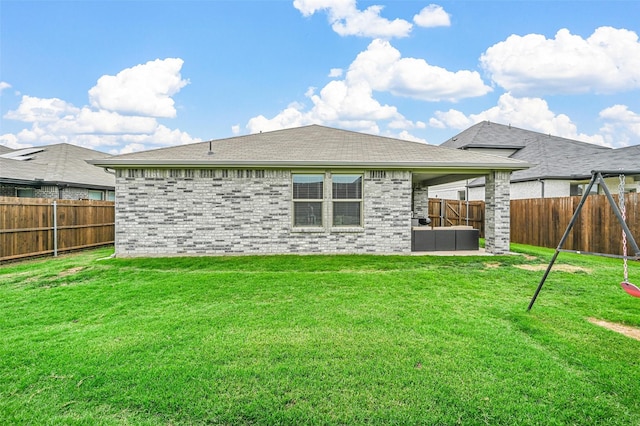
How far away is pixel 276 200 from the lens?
33.1ft

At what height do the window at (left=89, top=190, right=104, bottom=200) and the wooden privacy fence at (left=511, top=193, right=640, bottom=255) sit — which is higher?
the window at (left=89, top=190, right=104, bottom=200)

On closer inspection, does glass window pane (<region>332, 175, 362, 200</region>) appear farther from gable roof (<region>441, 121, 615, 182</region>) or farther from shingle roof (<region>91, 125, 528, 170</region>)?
gable roof (<region>441, 121, 615, 182</region>)

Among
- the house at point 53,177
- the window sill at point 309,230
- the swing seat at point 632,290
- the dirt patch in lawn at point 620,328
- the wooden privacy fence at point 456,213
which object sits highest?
the house at point 53,177

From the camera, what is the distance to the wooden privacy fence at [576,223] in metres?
9.86

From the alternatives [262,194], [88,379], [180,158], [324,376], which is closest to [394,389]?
[324,376]

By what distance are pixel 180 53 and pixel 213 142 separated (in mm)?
6586

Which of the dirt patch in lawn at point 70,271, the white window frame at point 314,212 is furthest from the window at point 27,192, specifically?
the white window frame at point 314,212

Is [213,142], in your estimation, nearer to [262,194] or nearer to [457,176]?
[262,194]

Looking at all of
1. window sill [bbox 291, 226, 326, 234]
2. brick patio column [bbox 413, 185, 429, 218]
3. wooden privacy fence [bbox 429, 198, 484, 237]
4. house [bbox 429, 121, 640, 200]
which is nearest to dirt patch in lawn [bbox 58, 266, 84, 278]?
window sill [bbox 291, 226, 326, 234]

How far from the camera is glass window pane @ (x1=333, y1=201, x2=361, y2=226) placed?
33.9 ft

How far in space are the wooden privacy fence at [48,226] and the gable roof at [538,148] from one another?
1835cm

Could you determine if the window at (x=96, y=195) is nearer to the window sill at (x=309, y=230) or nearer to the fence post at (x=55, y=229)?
the fence post at (x=55, y=229)

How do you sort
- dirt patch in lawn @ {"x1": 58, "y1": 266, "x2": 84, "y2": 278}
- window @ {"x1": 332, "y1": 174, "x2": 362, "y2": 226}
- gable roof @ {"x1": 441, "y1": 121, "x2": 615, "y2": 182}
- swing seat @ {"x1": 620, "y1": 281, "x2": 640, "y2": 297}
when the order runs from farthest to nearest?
gable roof @ {"x1": 441, "y1": 121, "x2": 615, "y2": 182} → window @ {"x1": 332, "y1": 174, "x2": 362, "y2": 226} → dirt patch in lawn @ {"x1": 58, "y1": 266, "x2": 84, "y2": 278} → swing seat @ {"x1": 620, "y1": 281, "x2": 640, "y2": 297}

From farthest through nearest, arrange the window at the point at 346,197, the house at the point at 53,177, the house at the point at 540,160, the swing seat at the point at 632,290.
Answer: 1. the house at the point at 540,160
2. the house at the point at 53,177
3. the window at the point at 346,197
4. the swing seat at the point at 632,290
